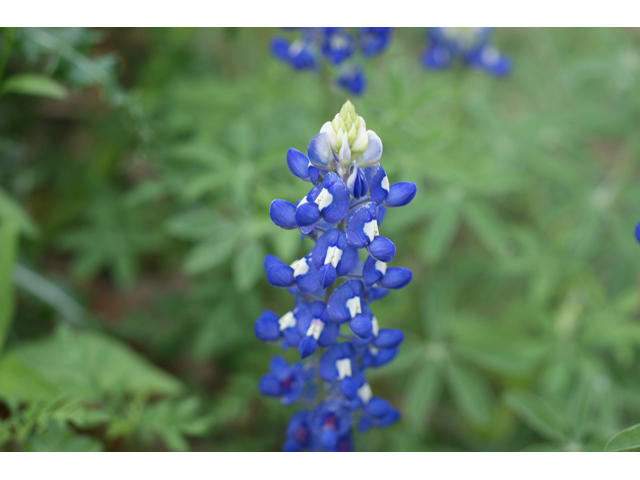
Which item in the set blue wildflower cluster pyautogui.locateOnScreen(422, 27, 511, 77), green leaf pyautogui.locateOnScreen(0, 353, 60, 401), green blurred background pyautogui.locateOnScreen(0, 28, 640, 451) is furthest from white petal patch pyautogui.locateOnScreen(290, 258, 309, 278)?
blue wildflower cluster pyautogui.locateOnScreen(422, 27, 511, 77)

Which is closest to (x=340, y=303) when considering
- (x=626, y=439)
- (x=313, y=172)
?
(x=313, y=172)

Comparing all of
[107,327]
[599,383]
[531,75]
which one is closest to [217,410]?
[107,327]

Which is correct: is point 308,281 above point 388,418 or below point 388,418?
above

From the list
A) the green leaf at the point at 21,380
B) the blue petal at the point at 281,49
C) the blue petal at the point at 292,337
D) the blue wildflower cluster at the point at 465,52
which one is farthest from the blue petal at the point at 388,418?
the blue wildflower cluster at the point at 465,52

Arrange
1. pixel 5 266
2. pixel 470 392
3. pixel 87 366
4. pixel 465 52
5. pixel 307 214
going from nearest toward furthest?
pixel 307 214
pixel 87 366
pixel 5 266
pixel 470 392
pixel 465 52

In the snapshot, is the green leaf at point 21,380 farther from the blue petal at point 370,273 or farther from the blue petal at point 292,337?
the blue petal at point 370,273

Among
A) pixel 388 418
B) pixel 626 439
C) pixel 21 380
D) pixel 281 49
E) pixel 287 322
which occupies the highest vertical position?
pixel 281 49

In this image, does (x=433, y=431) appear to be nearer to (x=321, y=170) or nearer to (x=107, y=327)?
(x=107, y=327)

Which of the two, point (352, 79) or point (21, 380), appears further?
point (352, 79)

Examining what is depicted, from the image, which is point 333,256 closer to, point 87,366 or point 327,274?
point 327,274
